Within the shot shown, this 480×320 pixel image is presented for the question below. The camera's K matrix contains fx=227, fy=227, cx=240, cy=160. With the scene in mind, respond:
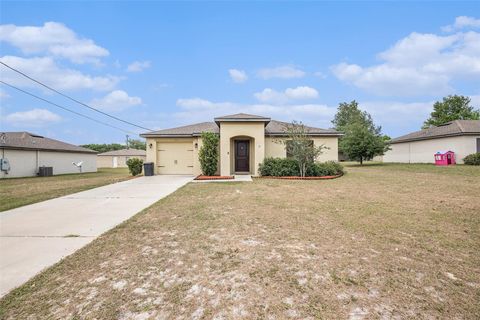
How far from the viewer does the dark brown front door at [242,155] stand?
15641 mm

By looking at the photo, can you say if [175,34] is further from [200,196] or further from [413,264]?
[413,264]

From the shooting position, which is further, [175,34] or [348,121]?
[348,121]

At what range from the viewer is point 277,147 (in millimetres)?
16078

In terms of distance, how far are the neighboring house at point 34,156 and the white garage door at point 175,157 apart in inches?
474

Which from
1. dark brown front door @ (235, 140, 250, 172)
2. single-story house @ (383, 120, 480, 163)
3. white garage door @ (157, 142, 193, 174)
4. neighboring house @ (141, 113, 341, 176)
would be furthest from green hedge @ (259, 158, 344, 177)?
single-story house @ (383, 120, 480, 163)

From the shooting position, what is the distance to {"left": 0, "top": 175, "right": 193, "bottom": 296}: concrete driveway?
10.6 feet

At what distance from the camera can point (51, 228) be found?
4.81 metres

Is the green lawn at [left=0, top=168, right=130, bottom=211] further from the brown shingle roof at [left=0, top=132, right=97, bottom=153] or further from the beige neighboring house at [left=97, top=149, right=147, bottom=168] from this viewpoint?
the beige neighboring house at [left=97, top=149, right=147, bottom=168]

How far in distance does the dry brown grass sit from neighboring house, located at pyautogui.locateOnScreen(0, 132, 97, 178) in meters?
20.1

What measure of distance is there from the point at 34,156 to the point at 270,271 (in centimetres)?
2490

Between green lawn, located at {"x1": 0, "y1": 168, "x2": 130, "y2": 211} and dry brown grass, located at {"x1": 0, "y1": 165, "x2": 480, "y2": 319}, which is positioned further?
green lawn, located at {"x1": 0, "y1": 168, "x2": 130, "y2": 211}

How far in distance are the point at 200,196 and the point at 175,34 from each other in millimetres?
15677

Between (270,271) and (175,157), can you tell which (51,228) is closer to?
(270,271)

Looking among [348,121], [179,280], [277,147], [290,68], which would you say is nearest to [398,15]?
[277,147]
